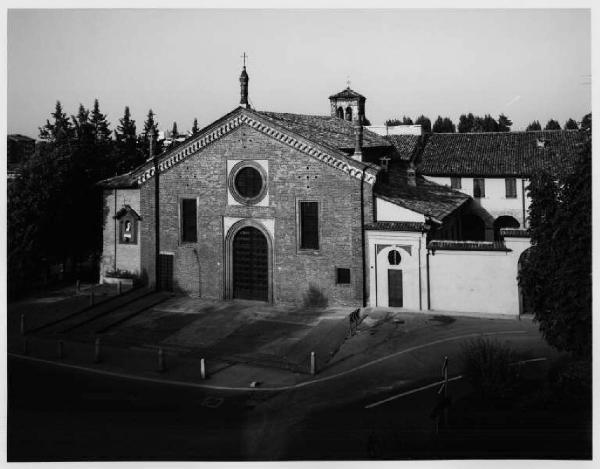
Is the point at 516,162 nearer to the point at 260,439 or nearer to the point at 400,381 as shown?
the point at 400,381

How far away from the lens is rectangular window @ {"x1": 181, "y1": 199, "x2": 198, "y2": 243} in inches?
972

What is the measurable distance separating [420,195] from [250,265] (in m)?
7.38

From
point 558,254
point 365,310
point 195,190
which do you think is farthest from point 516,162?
point 558,254

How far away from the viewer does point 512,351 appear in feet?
55.0

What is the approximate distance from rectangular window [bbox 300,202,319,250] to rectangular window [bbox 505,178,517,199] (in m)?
12.2

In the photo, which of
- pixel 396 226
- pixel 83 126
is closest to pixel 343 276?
pixel 396 226

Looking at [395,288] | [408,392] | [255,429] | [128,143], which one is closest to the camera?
[255,429]

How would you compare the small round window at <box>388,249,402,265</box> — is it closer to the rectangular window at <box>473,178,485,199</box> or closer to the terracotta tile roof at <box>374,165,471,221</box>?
the terracotta tile roof at <box>374,165,471,221</box>

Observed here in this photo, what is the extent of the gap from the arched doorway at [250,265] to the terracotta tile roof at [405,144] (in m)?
10.2

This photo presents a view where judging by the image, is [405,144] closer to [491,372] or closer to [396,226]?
[396,226]

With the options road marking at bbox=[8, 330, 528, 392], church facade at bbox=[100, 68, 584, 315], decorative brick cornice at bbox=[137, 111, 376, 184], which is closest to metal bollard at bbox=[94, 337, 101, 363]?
road marking at bbox=[8, 330, 528, 392]

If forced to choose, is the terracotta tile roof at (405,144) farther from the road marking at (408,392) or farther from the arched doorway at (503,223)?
the road marking at (408,392)

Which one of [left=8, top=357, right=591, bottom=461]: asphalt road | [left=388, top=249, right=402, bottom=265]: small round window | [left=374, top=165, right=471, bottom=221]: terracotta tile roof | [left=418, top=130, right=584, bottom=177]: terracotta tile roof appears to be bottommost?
[left=8, top=357, right=591, bottom=461]: asphalt road

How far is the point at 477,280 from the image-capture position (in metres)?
20.8
